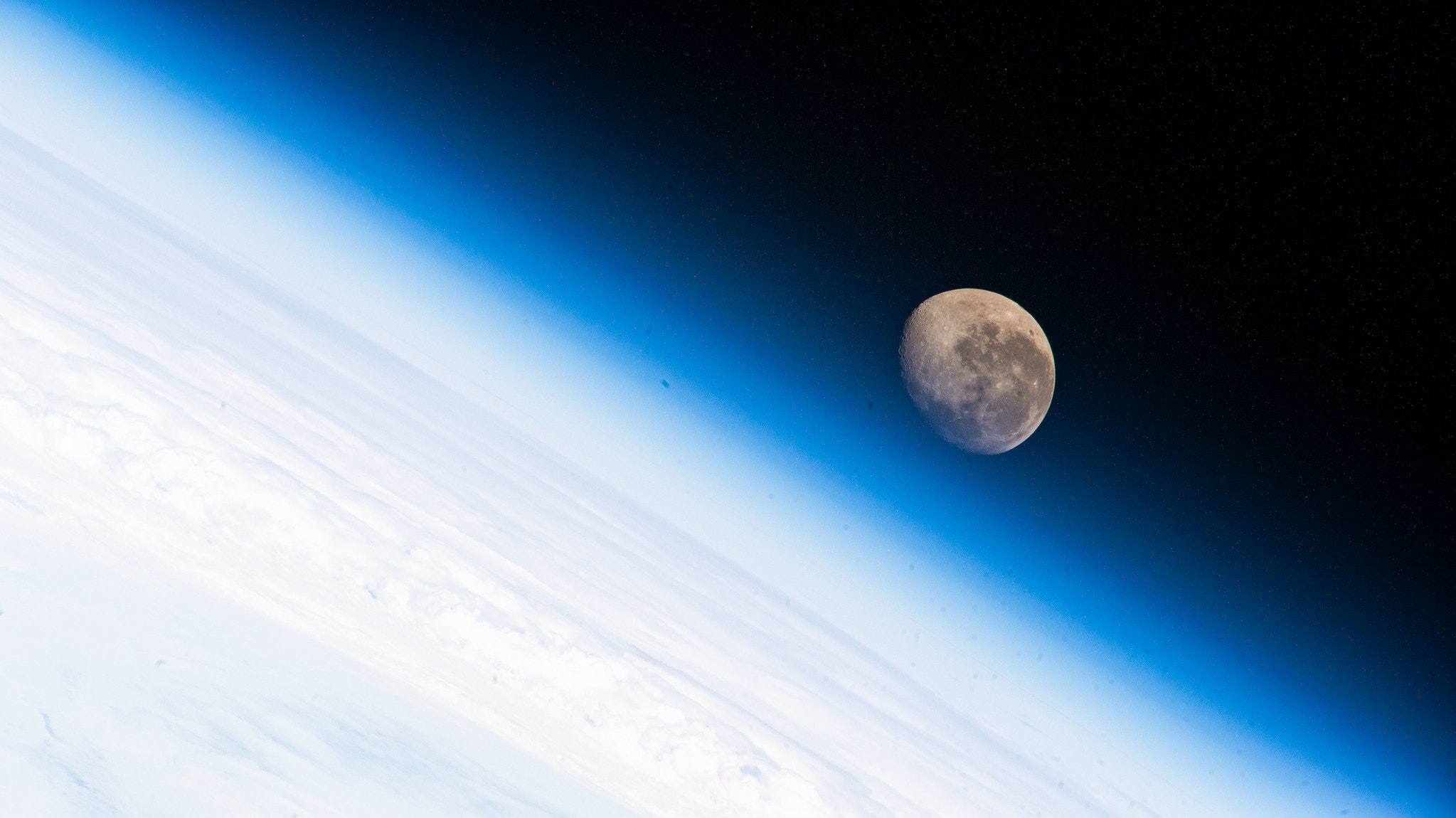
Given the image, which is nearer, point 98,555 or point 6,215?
point 98,555

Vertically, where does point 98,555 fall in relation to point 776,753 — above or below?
below

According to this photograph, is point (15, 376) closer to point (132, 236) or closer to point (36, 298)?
point (36, 298)

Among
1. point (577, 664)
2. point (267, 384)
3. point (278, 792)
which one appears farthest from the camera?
point (267, 384)

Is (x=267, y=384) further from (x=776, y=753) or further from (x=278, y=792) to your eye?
(x=278, y=792)

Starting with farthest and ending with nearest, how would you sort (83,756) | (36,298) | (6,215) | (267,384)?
(6,215), (267,384), (36,298), (83,756)

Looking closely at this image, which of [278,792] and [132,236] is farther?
[132,236]

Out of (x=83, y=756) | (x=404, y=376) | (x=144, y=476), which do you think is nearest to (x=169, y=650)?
(x=83, y=756)

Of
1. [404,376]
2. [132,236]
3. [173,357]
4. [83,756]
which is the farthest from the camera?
[404,376]

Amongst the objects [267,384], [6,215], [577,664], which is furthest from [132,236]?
[577,664]

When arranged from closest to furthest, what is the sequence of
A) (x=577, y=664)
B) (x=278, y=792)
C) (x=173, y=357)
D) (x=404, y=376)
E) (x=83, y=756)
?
(x=83, y=756)
(x=278, y=792)
(x=577, y=664)
(x=173, y=357)
(x=404, y=376)
